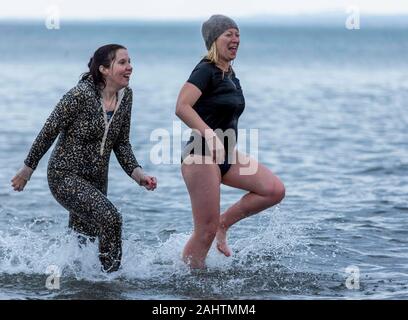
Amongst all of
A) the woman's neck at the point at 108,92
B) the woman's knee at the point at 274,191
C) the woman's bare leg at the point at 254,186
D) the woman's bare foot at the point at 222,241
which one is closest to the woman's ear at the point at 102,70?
the woman's neck at the point at 108,92

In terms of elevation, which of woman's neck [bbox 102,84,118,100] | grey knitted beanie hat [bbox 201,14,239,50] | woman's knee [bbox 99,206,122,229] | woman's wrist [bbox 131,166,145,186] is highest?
grey knitted beanie hat [bbox 201,14,239,50]

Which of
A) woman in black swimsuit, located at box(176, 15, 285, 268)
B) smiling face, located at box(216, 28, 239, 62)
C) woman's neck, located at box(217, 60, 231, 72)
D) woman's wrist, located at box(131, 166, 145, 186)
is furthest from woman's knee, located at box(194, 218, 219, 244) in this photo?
smiling face, located at box(216, 28, 239, 62)

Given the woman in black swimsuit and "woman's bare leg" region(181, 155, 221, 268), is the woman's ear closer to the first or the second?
the woman in black swimsuit

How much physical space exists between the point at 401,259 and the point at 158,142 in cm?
1232

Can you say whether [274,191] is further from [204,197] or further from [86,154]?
[86,154]

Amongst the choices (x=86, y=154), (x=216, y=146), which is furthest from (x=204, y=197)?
(x=86, y=154)

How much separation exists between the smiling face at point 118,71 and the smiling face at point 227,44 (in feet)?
2.34

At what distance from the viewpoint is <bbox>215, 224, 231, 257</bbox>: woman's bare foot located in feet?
30.4

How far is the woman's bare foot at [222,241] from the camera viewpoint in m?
9.27

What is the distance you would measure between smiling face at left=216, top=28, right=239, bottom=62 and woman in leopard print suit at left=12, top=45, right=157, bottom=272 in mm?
720

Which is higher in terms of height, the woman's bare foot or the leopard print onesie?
the leopard print onesie

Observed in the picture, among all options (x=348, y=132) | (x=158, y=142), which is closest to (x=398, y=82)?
(x=348, y=132)

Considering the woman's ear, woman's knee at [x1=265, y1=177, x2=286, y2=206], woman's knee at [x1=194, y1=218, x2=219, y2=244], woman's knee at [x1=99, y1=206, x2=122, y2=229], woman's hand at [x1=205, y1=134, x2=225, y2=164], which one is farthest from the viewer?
woman's knee at [x1=265, y1=177, x2=286, y2=206]
